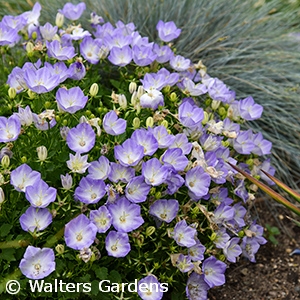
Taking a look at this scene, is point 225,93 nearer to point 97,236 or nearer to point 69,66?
point 69,66

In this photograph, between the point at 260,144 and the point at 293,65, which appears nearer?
the point at 260,144

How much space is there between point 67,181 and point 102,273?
1.12ft

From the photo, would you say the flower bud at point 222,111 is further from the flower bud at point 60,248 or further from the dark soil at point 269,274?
the flower bud at point 60,248

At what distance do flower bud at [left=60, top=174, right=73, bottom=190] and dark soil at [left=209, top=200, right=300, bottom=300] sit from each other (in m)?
0.94

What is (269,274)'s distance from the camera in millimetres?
2719

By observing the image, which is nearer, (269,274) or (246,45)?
(269,274)

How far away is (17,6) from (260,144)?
198cm

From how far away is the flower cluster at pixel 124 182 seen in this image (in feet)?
6.43

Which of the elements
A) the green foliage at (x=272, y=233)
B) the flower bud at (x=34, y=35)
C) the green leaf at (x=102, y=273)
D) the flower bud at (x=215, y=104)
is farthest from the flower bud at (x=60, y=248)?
the green foliage at (x=272, y=233)

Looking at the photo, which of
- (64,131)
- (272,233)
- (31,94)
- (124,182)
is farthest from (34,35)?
(272,233)

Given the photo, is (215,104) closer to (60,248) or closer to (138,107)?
(138,107)

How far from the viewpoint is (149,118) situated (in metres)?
2.19

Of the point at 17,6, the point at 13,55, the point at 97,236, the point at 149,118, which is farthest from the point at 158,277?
the point at 17,6

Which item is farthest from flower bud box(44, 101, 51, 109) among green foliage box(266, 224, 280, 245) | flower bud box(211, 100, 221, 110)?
green foliage box(266, 224, 280, 245)
